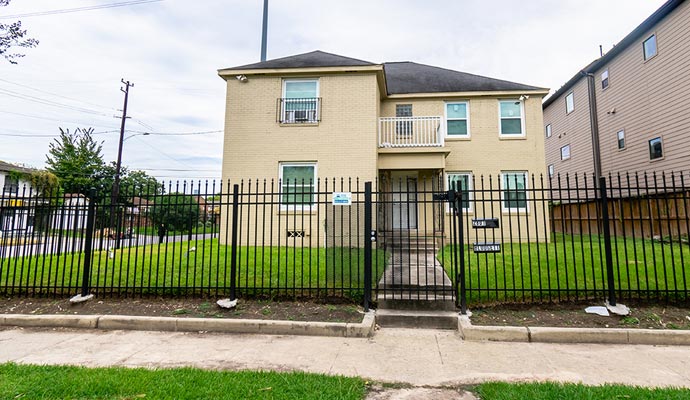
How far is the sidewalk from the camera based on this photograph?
3385 millimetres

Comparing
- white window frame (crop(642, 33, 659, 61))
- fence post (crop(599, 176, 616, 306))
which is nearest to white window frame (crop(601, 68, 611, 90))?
white window frame (crop(642, 33, 659, 61))

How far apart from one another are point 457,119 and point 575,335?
10213mm

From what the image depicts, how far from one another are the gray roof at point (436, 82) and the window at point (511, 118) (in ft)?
1.94

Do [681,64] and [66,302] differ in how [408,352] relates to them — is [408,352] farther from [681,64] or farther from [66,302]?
[681,64]

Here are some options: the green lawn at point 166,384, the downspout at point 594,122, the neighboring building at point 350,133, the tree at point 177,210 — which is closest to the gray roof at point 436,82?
the neighboring building at point 350,133

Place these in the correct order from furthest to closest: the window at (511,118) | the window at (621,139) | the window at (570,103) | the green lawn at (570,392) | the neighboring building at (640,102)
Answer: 1. the window at (570,103)
2. the window at (621,139)
3. the window at (511,118)
4. the neighboring building at (640,102)
5. the green lawn at (570,392)

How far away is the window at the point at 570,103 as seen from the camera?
61.6 feet

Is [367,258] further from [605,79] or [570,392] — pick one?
[605,79]

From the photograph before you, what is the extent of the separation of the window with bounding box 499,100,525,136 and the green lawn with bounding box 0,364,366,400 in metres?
12.3

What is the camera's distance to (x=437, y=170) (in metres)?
12.1

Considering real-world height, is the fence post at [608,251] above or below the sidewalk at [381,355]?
above

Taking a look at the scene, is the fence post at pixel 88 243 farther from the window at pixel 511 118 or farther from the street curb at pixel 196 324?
the window at pixel 511 118

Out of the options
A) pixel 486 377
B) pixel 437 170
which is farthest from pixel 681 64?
pixel 486 377

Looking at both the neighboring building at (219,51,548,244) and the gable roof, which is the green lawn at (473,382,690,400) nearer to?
the neighboring building at (219,51,548,244)
